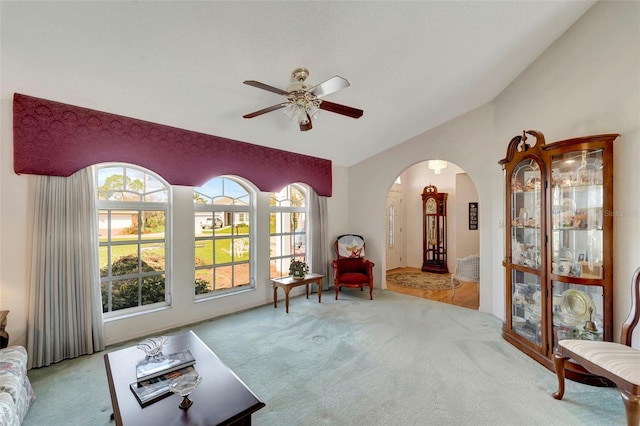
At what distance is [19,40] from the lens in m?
2.16

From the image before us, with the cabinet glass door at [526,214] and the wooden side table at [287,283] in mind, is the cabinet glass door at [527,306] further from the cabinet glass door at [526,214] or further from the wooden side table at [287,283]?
the wooden side table at [287,283]

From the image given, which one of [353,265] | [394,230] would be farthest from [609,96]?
[394,230]

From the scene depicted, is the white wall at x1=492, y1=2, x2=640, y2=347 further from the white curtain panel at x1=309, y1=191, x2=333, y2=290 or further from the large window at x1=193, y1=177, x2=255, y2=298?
the large window at x1=193, y1=177, x2=255, y2=298

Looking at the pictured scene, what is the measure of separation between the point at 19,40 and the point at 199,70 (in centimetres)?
128

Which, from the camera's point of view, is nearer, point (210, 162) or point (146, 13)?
point (146, 13)

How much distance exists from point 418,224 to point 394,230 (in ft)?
2.40

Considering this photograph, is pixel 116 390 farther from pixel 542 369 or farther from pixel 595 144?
pixel 595 144

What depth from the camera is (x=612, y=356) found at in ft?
6.45

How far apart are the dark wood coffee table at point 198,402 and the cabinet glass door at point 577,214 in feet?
9.95

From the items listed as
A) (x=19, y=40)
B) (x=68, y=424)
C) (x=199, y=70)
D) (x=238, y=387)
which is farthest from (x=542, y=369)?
(x=19, y=40)

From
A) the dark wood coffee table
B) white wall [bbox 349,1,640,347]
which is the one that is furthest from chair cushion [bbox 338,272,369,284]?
the dark wood coffee table

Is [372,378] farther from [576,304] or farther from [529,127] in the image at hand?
[529,127]

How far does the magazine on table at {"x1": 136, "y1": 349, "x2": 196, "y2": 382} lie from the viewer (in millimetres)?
1843

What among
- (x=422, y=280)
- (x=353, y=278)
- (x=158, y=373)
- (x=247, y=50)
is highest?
(x=247, y=50)
